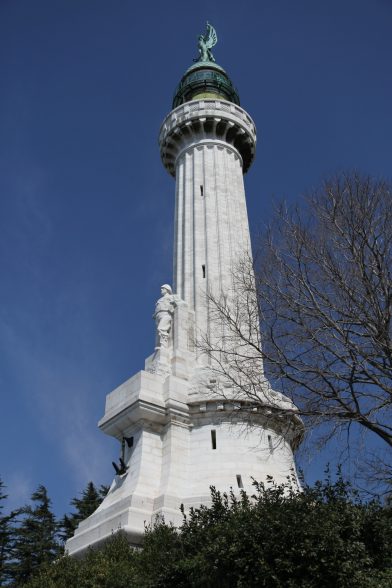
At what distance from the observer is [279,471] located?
19.2m

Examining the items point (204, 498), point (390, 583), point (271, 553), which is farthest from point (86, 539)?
point (390, 583)

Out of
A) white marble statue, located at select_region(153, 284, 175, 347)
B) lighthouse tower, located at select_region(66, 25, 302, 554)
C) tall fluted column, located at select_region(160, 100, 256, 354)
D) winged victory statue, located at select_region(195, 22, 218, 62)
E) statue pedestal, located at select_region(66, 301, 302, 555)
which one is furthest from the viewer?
winged victory statue, located at select_region(195, 22, 218, 62)

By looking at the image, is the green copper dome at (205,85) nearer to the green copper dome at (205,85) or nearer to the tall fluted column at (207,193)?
the green copper dome at (205,85)

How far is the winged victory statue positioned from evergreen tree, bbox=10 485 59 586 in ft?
99.8

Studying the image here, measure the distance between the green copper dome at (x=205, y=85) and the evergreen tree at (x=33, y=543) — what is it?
1037 inches

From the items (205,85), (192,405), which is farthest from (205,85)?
(192,405)

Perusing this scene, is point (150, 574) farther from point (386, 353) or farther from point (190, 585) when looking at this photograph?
point (386, 353)

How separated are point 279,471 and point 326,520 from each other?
9.24 meters

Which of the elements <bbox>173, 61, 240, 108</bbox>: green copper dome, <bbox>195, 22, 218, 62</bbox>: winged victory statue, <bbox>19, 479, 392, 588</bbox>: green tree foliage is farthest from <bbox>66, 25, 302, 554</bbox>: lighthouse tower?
<bbox>195, 22, 218, 62</bbox>: winged victory statue

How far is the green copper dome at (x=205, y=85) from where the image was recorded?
33031mm

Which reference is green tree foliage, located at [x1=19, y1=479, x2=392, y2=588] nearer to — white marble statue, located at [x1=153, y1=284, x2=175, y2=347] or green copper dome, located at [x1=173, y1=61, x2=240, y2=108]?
white marble statue, located at [x1=153, y1=284, x2=175, y2=347]

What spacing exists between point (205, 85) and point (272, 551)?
2817 cm

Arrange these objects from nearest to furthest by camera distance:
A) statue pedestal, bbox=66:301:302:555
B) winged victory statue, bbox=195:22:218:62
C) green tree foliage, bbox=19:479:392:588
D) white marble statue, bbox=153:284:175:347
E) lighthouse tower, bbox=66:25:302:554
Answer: green tree foliage, bbox=19:479:392:588 → lighthouse tower, bbox=66:25:302:554 → statue pedestal, bbox=66:301:302:555 → white marble statue, bbox=153:284:175:347 → winged victory statue, bbox=195:22:218:62

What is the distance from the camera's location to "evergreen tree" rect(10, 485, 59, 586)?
1273 inches
